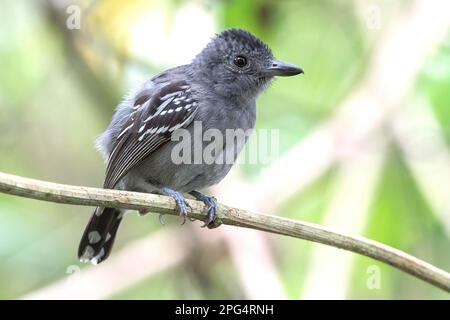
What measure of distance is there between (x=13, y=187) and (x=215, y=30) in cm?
301

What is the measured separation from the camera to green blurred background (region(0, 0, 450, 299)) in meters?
5.35

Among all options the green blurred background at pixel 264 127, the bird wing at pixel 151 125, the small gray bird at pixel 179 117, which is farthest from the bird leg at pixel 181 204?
the green blurred background at pixel 264 127

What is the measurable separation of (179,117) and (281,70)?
79 centimetres

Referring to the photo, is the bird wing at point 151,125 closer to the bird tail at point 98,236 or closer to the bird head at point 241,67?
the bird head at point 241,67

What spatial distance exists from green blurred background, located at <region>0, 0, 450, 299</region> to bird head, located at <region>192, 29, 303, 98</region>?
0.55 meters

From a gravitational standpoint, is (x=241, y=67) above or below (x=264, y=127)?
below

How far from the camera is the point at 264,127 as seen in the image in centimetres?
614

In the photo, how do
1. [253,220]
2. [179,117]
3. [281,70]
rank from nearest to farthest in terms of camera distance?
[253,220]
[179,117]
[281,70]

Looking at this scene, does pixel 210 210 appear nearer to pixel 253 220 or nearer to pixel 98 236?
pixel 253 220

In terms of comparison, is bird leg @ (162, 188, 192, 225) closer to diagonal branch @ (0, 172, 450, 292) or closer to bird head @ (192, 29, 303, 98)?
diagonal branch @ (0, 172, 450, 292)

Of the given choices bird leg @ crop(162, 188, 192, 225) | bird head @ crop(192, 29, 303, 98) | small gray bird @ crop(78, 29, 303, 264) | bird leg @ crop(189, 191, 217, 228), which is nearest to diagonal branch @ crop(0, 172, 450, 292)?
bird leg @ crop(162, 188, 192, 225)

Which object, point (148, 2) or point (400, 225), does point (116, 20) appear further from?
point (400, 225)

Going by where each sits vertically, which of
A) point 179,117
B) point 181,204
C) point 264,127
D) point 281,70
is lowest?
point 181,204

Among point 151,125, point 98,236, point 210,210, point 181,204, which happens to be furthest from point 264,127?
point 181,204
